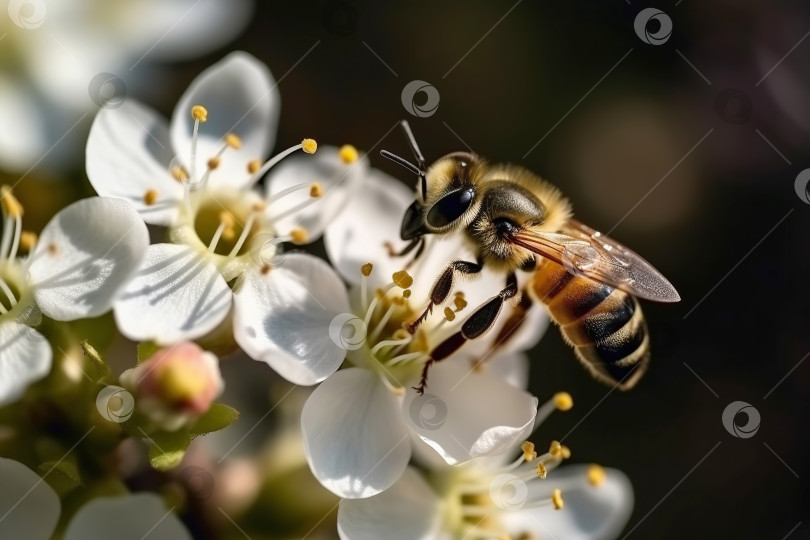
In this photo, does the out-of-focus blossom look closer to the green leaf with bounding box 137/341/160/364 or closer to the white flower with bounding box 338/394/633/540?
the green leaf with bounding box 137/341/160/364

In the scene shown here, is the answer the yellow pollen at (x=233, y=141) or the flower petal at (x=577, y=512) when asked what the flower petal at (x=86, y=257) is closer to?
the yellow pollen at (x=233, y=141)

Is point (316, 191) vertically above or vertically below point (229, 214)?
above

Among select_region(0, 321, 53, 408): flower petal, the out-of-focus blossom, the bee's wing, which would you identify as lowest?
select_region(0, 321, 53, 408): flower petal

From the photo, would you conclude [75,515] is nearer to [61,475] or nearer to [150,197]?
[61,475]

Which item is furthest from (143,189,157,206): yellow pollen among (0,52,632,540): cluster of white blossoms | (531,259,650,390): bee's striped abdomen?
(531,259,650,390): bee's striped abdomen

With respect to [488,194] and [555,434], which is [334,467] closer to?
[488,194]

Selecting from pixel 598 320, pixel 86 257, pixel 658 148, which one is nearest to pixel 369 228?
pixel 598 320
